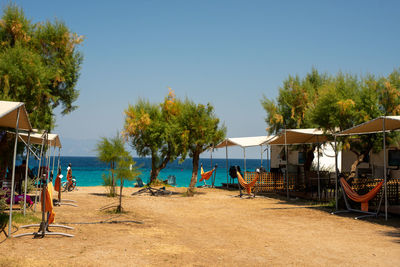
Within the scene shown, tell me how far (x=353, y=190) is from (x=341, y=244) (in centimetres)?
423

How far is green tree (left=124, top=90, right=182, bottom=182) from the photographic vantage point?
68.1 feet

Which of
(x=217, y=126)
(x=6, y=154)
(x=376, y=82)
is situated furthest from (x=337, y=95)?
(x=6, y=154)

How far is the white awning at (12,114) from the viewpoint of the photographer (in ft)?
20.7

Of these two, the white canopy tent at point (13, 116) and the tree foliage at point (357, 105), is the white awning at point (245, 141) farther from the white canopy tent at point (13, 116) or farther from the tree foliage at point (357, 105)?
the white canopy tent at point (13, 116)

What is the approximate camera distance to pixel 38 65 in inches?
525

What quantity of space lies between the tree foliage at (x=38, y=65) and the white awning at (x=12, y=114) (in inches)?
Answer: 203

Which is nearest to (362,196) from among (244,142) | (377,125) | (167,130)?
(377,125)

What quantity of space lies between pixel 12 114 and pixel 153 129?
13.9 m

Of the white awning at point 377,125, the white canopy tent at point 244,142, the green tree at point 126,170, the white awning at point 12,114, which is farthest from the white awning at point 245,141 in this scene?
the white awning at point 12,114

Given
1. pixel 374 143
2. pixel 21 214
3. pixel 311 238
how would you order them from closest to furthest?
pixel 311 238 → pixel 21 214 → pixel 374 143

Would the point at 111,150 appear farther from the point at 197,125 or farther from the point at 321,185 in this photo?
the point at 321,185

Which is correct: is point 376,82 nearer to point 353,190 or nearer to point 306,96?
point 353,190

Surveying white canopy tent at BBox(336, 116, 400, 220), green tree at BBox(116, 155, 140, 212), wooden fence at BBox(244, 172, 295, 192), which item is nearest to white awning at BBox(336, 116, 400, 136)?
white canopy tent at BBox(336, 116, 400, 220)

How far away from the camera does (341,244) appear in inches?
263
